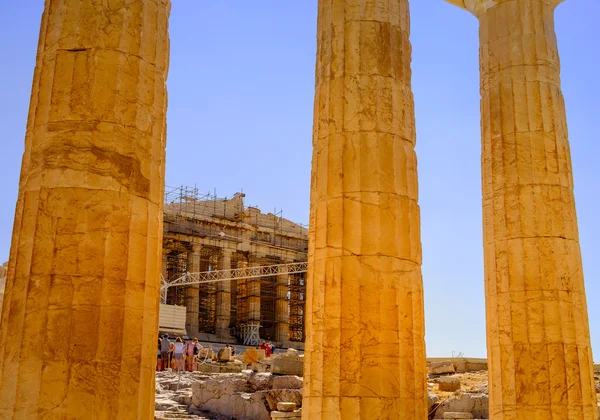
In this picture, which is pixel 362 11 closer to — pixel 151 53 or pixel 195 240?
pixel 151 53

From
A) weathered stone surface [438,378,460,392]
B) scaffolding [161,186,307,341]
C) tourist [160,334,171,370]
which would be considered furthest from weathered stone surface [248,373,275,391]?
scaffolding [161,186,307,341]

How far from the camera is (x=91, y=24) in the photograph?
11.0 meters

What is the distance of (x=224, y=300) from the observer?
7231 cm

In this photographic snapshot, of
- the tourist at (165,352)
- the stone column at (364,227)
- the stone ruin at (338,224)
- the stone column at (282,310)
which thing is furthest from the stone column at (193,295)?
the stone column at (364,227)

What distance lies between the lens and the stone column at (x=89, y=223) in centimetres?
977

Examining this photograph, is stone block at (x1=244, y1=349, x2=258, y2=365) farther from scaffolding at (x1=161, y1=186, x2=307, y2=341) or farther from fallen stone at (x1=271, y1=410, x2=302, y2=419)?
scaffolding at (x1=161, y1=186, x2=307, y2=341)

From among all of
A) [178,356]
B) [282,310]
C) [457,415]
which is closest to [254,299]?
[282,310]

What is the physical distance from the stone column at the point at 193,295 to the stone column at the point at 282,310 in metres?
7.87

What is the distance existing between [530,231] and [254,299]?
57.6 meters

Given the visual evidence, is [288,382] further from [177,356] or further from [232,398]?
[177,356]

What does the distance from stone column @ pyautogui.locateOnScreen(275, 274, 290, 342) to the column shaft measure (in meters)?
57.0

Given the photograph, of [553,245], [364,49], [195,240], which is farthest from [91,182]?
[195,240]

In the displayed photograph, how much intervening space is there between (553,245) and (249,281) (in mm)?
59492

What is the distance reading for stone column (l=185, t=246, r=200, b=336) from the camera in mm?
69250
